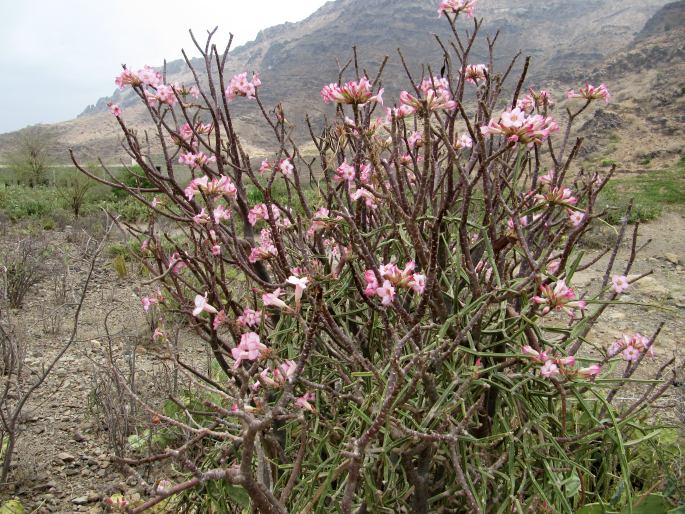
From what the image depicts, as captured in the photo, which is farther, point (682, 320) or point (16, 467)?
point (682, 320)

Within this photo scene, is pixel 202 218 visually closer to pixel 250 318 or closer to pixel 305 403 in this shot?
pixel 250 318

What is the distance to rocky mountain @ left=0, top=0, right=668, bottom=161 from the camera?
45.1 metres

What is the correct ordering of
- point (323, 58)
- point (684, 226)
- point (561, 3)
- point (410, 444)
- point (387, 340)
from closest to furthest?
point (410, 444) < point (387, 340) < point (684, 226) < point (323, 58) < point (561, 3)

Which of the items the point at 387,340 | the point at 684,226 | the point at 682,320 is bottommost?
the point at 684,226

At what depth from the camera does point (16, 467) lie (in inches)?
89.9

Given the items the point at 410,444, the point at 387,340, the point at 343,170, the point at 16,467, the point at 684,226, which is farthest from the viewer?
the point at 684,226

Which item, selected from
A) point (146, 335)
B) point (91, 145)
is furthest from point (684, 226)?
point (91, 145)

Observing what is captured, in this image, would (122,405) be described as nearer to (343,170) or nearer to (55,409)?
(55,409)

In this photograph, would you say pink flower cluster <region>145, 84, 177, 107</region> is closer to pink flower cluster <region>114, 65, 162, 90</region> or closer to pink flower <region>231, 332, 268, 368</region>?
pink flower cluster <region>114, 65, 162, 90</region>

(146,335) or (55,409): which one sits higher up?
(55,409)

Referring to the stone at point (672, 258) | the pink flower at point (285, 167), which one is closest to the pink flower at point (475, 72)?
the pink flower at point (285, 167)

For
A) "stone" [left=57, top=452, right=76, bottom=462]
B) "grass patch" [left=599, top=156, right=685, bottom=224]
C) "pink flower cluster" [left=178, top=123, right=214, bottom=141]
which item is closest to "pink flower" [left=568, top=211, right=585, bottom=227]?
"pink flower cluster" [left=178, top=123, right=214, bottom=141]

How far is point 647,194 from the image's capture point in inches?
383

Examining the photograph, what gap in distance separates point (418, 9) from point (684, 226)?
7607 cm
